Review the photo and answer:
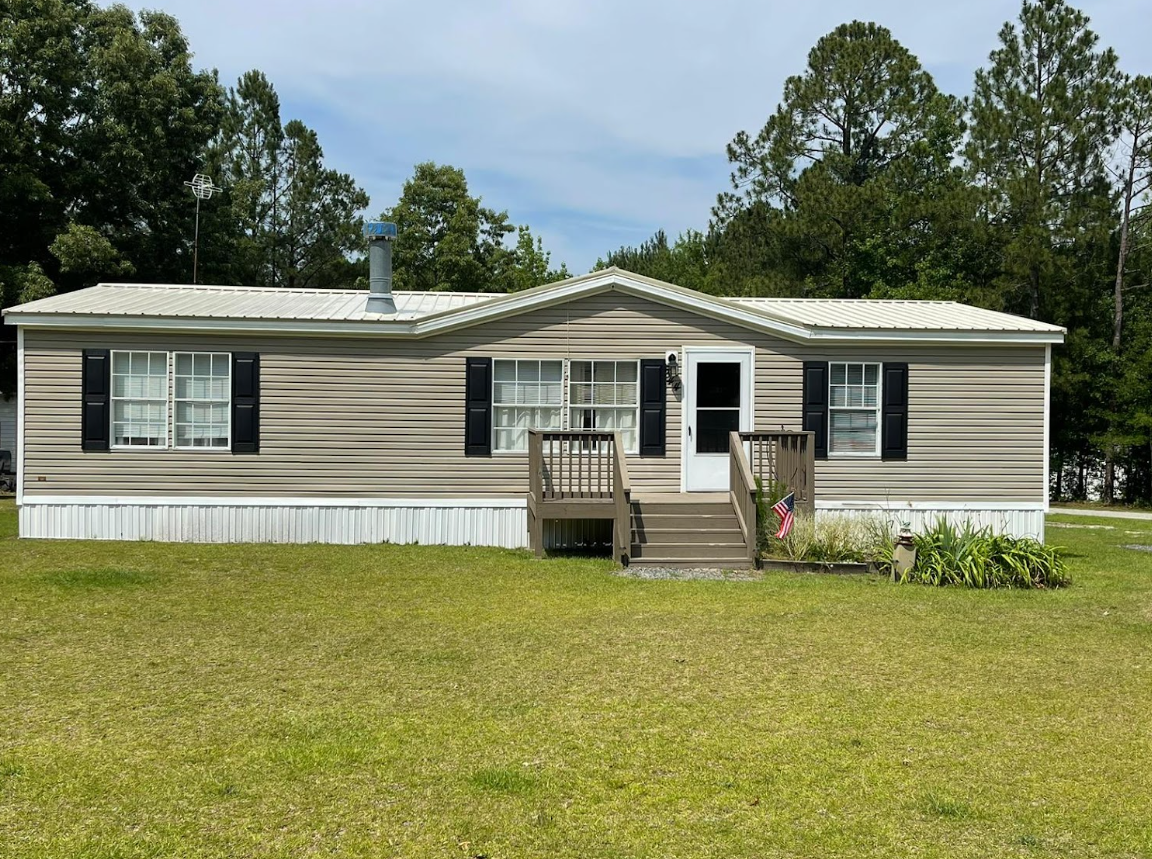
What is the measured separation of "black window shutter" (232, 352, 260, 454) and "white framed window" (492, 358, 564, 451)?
3.12m

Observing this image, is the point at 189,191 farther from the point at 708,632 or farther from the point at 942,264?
the point at 708,632

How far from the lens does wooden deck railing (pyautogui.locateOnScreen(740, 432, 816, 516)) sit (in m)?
11.7

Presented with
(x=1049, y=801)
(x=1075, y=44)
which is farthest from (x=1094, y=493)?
(x=1049, y=801)

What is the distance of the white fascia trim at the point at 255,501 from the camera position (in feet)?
41.3

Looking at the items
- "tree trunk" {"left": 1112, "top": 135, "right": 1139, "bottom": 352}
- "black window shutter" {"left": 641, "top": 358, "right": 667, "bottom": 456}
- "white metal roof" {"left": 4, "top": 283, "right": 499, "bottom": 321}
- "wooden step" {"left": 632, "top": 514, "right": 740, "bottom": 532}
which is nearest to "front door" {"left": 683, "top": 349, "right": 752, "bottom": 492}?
"black window shutter" {"left": 641, "top": 358, "right": 667, "bottom": 456}

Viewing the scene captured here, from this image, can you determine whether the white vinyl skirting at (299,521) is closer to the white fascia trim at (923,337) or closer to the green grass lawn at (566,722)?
the white fascia trim at (923,337)

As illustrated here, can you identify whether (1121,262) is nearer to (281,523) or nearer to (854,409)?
(854,409)

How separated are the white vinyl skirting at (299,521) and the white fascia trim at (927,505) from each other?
109 millimetres

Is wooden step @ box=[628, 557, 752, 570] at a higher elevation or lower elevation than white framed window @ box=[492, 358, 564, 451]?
lower

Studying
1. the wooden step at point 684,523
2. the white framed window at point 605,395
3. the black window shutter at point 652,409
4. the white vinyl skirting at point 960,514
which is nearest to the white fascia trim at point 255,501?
the white framed window at point 605,395

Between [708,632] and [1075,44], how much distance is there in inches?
956

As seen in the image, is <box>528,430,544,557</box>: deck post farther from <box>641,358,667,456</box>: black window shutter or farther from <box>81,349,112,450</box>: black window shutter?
<box>81,349,112,450</box>: black window shutter

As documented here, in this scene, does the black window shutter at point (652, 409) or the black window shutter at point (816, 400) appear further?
the black window shutter at point (816, 400)

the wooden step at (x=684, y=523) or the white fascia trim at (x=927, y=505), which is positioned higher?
the white fascia trim at (x=927, y=505)
